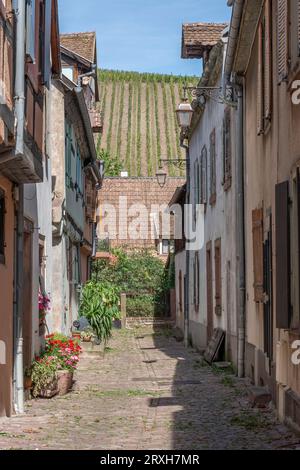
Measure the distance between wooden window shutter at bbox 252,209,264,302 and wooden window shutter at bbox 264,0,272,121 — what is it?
1720mm

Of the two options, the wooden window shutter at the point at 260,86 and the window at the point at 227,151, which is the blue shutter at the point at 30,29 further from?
the window at the point at 227,151

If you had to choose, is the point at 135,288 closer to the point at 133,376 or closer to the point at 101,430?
the point at 133,376

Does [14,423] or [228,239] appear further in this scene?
[228,239]

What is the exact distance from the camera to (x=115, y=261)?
40000mm

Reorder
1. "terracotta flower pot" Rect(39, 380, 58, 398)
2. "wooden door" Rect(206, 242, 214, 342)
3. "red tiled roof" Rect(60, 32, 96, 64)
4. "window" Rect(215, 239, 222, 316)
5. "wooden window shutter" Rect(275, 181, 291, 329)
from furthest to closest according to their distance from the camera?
"red tiled roof" Rect(60, 32, 96, 64) → "wooden door" Rect(206, 242, 214, 342) → "window" Rect(215, 239, 222, 316) → "terracotta flower pot" Rect(39, 380, 58, 398) → "wooden window shutter" Rect(275, 181, 291, 329)

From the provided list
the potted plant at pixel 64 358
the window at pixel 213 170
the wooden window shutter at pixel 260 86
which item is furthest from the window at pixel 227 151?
the potted plant at pixel 64 358

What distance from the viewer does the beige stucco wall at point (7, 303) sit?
1062cm

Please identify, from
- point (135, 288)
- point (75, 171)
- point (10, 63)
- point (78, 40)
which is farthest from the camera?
point (135, 288)

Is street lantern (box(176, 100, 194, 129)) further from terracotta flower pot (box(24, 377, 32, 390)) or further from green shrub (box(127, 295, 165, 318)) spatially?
green shrub (box(127, 295, 165, 318))

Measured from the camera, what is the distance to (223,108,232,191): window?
17.2 m

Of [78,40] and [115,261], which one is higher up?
[78,40]

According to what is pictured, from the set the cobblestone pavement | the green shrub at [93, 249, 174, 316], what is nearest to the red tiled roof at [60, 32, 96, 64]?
the green shrub at [93, 249, 174, 316]

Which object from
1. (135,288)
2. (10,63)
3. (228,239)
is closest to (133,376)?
(228,239)

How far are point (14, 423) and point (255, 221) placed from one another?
4.84 metres
